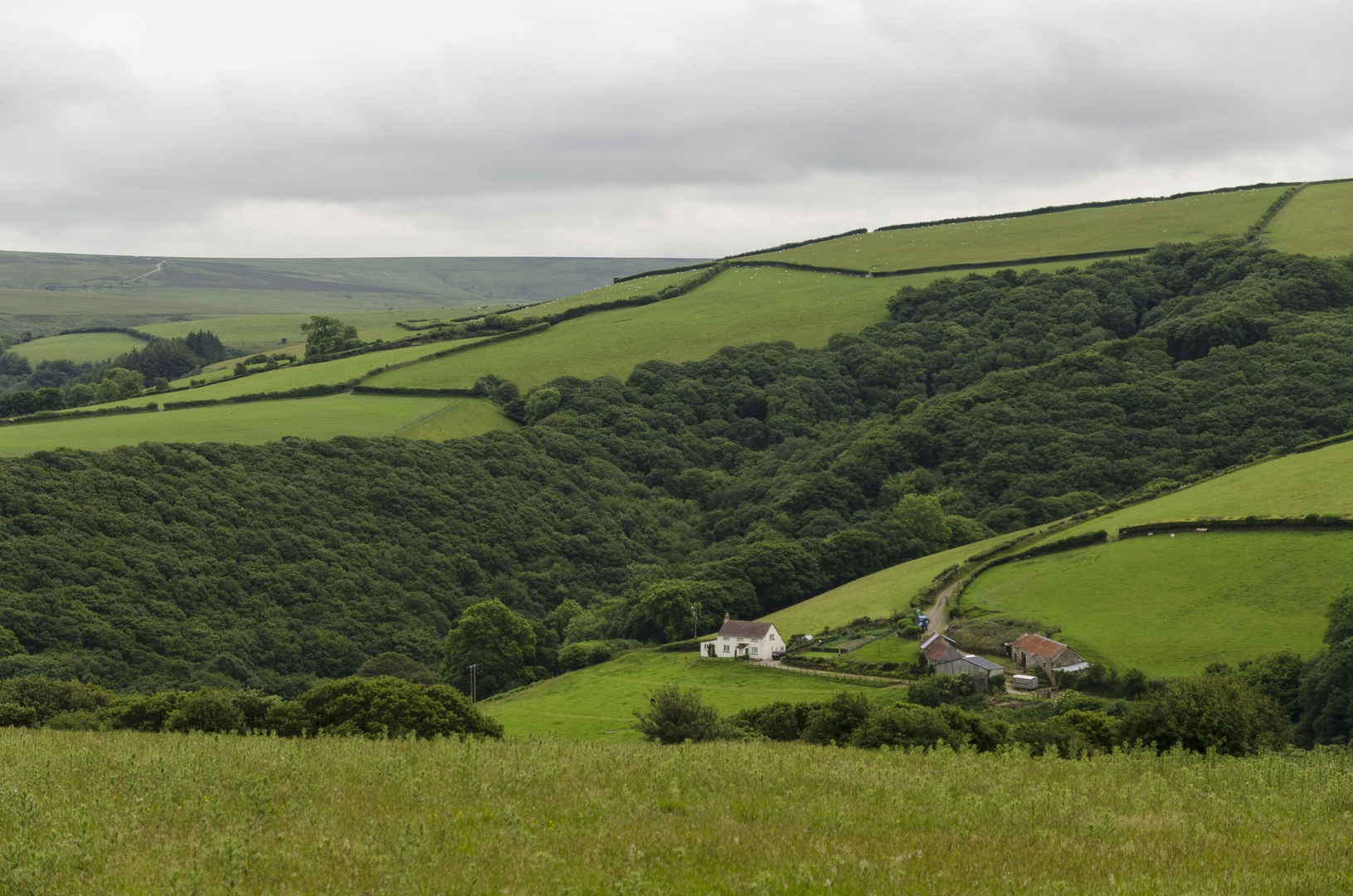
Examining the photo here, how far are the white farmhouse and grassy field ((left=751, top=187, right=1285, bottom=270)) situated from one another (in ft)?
411

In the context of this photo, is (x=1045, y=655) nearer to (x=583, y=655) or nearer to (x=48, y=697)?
(x=583, y=655)

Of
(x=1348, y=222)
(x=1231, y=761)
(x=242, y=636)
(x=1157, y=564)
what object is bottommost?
(x=242, y=636)

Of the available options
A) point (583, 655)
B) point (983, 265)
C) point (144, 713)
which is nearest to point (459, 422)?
point (583, 655)

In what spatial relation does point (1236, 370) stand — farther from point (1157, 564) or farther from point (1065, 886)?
point (1065, 886)

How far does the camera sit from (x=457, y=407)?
5354 inches

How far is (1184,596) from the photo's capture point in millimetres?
64188

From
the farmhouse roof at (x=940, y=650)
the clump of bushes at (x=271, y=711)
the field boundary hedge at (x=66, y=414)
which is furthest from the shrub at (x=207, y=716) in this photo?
the field boundary hedge at (x=66, y=414)

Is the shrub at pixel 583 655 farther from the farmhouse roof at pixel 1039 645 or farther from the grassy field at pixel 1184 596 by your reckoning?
the farmhouse roof at pixel 1039 645

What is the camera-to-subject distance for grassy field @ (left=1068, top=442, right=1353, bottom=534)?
70938mm

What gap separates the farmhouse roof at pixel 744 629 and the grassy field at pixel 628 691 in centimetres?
272

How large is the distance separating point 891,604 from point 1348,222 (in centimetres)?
13808

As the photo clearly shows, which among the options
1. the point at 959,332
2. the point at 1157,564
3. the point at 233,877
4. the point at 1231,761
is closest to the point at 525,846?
the point at 233,877

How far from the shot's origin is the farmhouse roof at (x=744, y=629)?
76312mm

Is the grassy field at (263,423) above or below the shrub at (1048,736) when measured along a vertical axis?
above
